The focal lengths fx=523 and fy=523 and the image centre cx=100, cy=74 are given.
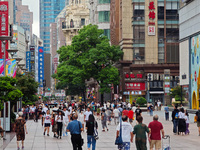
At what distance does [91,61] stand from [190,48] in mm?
18608

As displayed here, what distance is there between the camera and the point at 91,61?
77.6m

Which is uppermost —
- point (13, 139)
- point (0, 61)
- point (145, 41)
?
point (145, 41)

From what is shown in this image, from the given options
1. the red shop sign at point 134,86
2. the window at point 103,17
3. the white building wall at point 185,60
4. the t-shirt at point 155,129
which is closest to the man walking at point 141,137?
the t-shirt at point 155,129

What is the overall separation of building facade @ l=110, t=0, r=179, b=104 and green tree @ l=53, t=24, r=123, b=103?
8.80 feet

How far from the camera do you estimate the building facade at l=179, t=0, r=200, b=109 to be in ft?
197

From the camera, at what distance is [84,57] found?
7906cm

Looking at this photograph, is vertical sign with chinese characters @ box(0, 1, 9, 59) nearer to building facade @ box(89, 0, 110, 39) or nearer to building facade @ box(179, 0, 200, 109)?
building facade @ box(179, 0, 200, 109)

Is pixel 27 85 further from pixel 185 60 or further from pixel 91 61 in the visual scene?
pixel 91 61

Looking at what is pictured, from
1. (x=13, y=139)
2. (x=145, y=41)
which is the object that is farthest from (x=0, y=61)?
(x=145, y=41)

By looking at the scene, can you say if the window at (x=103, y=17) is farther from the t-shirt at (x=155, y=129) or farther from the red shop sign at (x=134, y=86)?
the t-shirt at (x=155, y=129)

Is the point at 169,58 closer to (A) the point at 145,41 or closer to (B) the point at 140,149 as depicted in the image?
(A) the point at 145,41

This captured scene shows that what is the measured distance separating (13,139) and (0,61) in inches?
215

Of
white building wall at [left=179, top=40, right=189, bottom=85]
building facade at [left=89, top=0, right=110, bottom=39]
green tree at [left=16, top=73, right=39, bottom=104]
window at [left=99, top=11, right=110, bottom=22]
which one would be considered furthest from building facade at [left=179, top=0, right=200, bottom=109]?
window at [left=99, top=11, right=110, bottom=22]

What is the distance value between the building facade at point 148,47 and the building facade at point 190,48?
14.5m
